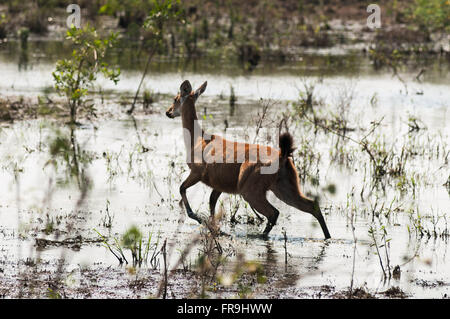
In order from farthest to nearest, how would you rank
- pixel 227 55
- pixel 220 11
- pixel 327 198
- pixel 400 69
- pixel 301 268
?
pixel 220 11, pixel 227 55, pixel 400 69, pixel 327 198, pixel 301 268

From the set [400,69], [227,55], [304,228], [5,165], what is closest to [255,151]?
[304,228]

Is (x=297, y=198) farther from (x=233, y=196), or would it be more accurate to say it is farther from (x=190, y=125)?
(x=233, y=196)

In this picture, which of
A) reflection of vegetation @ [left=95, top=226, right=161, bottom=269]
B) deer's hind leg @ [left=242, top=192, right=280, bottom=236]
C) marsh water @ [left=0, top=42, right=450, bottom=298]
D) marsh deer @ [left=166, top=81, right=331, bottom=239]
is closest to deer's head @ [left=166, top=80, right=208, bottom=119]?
marsh water @ [left=0, top=42, right=450, bottom=298]

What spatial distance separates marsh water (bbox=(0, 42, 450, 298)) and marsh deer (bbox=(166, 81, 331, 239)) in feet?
1.04

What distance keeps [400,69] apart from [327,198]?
13.0 m

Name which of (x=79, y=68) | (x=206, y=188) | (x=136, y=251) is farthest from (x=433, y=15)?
(x=136, y=251)

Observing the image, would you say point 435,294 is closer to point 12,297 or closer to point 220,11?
point 12,297

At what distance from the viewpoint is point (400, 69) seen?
75.3ft

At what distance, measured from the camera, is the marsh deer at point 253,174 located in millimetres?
8734

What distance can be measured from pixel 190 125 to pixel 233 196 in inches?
54.6

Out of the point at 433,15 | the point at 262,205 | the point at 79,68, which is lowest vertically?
the point at 262,205

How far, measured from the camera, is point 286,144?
8.50 metres

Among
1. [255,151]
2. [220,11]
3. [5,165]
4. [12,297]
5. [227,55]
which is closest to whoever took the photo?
[12,297]

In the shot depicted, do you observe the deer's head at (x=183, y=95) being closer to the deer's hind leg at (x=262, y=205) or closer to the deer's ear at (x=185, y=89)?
the deer's ear at (x=185, y=89)
